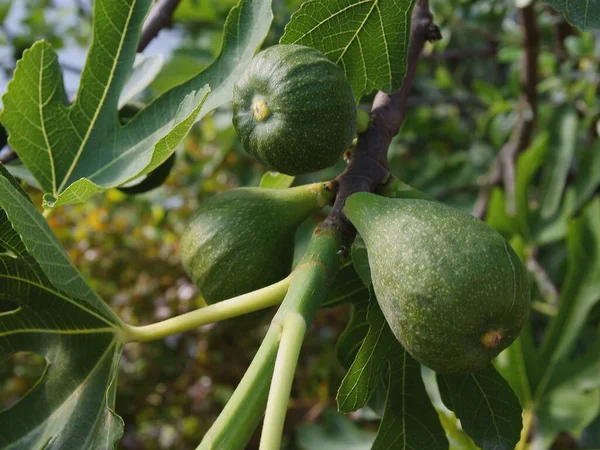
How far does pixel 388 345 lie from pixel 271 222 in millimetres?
346

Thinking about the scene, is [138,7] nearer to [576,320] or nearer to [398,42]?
[398,42]

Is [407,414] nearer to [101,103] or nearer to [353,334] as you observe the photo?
[353,334]

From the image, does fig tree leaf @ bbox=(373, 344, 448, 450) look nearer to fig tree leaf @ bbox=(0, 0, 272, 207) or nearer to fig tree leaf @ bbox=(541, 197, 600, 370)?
fig tree leaf @ bbox=(0, 0, 272, 207)

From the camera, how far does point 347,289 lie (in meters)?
1.50

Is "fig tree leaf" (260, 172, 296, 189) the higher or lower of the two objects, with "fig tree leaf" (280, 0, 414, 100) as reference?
lower

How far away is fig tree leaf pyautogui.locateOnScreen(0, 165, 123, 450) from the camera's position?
1.26m

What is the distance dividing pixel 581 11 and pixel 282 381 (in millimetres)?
806

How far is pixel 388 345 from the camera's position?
125 cm

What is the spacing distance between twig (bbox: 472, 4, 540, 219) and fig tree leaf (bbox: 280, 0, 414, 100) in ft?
4.91

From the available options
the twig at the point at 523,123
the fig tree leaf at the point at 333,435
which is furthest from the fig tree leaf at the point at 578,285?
the fig tree leaf at the point at 333,435

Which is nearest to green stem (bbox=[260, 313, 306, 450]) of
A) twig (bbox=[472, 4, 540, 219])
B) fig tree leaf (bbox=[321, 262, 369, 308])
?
fig tree leaf (bbox=[321, 262, 369, 308])

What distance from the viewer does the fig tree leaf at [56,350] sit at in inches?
49.6

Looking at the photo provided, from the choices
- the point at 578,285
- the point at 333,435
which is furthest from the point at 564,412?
the point at 333,435

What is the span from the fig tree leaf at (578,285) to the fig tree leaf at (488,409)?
123 centimetres
